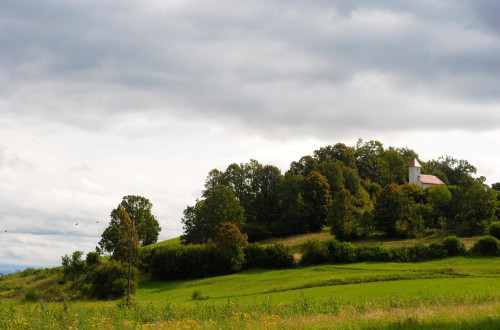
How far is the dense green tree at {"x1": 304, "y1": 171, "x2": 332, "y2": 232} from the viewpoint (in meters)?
85.8

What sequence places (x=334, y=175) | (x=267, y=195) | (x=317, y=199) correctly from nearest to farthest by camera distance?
(x=317, y=199)
(x=334, y=175)
(x=267, y=195)

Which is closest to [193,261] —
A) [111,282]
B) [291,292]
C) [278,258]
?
[278,258]

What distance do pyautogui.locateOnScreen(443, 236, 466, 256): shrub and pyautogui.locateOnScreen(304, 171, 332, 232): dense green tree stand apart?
87.2 ft

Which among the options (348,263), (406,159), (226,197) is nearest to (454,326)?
(348,263)

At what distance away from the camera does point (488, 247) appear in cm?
5984

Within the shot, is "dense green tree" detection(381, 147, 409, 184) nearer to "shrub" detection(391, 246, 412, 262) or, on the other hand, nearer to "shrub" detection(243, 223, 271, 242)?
"shrub" detection(243, 223, 271, 242)

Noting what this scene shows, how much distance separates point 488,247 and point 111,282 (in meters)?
46.7

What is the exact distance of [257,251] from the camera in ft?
218

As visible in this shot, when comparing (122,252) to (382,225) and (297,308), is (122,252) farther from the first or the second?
(297,308)

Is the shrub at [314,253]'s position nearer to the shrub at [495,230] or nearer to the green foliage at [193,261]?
the green foliage at [193,261]

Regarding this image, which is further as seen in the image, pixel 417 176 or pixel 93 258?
pixel 417 176

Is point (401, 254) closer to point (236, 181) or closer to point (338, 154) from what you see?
point (236, 181)

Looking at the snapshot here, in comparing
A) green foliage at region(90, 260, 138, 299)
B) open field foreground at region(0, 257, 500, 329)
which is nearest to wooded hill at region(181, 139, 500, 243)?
open field foreground at region(0, 257, 500, 329)

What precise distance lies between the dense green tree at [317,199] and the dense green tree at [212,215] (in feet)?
45.1
